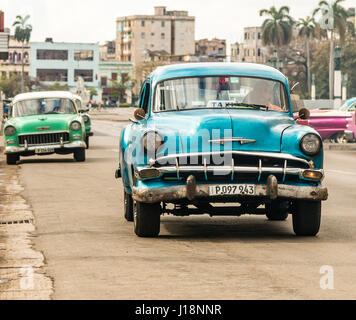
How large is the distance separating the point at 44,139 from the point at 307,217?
15521mm

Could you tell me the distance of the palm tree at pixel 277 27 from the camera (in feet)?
439

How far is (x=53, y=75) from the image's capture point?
18712 centimetres

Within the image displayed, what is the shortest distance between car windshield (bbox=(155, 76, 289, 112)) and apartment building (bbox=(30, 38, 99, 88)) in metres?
175

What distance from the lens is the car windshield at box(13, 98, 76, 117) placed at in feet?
86.1

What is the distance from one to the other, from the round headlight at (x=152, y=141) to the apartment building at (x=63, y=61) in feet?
580

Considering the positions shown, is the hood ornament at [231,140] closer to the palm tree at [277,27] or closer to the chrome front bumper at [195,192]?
the chrome front bumper at [195,192]

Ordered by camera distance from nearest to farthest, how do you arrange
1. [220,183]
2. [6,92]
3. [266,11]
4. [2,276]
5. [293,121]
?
[2,276] < [220,183] < [293,121] < [266,11] < [6,92]

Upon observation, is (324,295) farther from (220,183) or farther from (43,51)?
(43,51)

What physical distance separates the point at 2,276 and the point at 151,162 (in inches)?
102

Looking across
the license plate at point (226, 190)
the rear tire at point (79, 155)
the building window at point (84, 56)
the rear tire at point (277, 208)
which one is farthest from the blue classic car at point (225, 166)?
the building window at point (84, 56)

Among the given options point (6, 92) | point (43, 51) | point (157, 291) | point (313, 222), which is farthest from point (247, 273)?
point (43, 51)

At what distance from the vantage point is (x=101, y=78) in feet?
639

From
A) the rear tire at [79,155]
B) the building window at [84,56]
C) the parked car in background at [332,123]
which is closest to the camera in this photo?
the rear tire at [79,155]

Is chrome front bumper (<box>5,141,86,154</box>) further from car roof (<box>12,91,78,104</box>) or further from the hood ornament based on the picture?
the hood ornament
